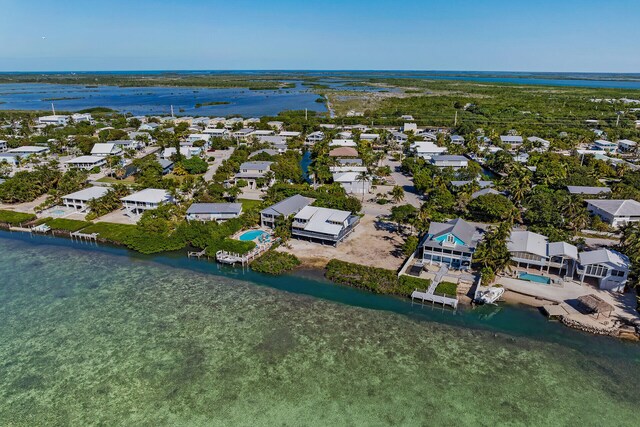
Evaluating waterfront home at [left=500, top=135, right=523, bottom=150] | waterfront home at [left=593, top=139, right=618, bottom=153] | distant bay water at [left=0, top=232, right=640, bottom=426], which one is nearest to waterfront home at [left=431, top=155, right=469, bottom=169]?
waterfront home at [left=500, top=135, right=523, bottom=150]

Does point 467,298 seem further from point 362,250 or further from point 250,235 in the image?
point 250,235

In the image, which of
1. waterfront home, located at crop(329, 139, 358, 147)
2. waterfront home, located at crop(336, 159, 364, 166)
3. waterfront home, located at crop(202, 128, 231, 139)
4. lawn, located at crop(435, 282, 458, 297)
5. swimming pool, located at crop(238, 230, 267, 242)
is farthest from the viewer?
waterfront home, located at crop(202, 128, 231, 139)

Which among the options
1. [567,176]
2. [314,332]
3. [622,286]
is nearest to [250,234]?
[314,332]

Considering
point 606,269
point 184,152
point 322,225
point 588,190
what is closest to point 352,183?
point 322,225

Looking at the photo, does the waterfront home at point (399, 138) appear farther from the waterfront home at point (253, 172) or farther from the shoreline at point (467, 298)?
the shoreline at point (467, 298)

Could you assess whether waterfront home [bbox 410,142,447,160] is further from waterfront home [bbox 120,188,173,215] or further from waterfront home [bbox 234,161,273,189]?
waterfront home [bbox 120,188,173,215]

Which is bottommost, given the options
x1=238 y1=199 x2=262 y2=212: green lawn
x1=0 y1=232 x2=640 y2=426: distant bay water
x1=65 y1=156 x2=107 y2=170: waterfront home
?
x1=0 y1=232 x2=640 y2=426: distant bay water

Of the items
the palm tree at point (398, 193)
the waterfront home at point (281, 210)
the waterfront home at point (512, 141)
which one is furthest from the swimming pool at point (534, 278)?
the waterfront home at point (512, 141)
